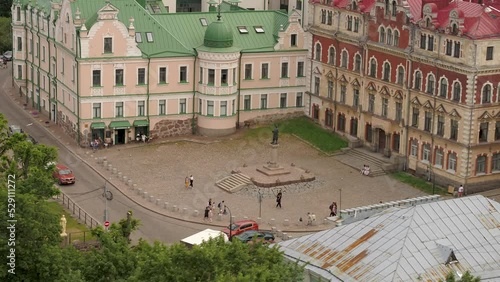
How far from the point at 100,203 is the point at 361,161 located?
1175 inches

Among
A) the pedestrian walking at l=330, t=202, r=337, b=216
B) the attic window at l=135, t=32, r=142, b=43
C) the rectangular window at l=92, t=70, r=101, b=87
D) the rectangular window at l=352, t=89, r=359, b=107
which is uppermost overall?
the attic window at l=135, t=32, r=142, b=43

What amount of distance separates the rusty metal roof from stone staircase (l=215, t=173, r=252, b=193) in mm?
43095

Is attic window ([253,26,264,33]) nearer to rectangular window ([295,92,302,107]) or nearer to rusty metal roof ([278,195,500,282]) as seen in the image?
rectangular window ([295,92,302,107])

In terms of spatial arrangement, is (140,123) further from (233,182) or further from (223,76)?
(233,182)

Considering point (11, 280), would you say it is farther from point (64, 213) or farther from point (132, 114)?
point (132, 114)

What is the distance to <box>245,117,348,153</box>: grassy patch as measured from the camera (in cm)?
13562

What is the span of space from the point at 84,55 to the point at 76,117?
7.36 m

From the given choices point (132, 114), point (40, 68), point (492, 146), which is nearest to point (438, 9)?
point (492, 146)

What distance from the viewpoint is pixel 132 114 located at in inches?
5408

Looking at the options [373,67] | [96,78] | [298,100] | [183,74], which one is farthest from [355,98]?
[96,78]

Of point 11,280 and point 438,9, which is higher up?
point 438,9

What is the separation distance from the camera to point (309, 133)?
140m

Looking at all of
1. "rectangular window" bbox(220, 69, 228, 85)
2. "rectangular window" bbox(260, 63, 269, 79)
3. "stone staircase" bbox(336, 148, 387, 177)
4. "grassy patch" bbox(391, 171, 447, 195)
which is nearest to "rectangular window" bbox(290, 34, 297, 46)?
"rectangular window" bbox(260, 63, 269, 79)

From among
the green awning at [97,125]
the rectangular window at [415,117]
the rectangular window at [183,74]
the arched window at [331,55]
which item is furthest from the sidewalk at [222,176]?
the arched window at [331,55]
